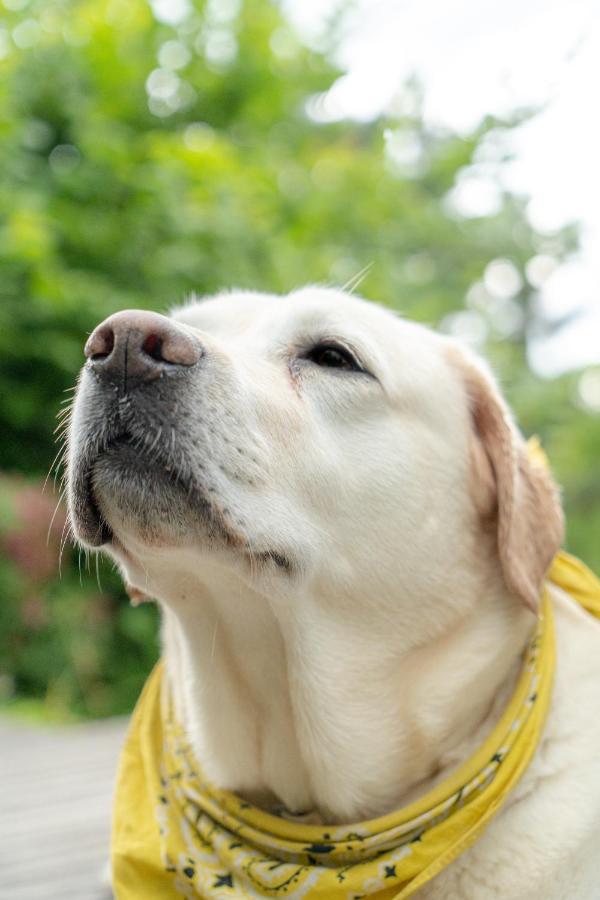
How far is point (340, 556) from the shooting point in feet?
6.56

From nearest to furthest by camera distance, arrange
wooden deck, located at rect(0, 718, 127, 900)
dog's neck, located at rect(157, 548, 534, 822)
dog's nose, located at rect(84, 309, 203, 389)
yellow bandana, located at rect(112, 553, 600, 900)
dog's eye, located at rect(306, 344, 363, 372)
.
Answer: dog's nose, located at rect(84, 309, 203, 389) → yellow bandana, located at rect(112, 553, 600, 900) → dog's neck, located at rect(157, 548, 534, 822) → dog's eye, located at rect(306, 344, 363, 372) → wooden deck, located at rect(0, 718, 127, 900)

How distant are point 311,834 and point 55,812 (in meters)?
1.91

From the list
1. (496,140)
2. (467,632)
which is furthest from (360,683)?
(496,140)

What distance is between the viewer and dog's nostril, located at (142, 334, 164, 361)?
1679 mm

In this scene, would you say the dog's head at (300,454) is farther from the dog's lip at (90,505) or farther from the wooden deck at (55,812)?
the wooden deck at (55,812)

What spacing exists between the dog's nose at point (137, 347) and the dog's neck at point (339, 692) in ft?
1.88

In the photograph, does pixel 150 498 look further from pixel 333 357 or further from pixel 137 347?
pixel 333 357

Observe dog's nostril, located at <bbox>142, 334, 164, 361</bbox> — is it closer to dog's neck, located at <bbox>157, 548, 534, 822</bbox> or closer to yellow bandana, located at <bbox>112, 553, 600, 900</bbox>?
dog's neck, located at <bbox>157, 548, 534, 822</bbox>

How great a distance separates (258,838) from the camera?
2072 mm

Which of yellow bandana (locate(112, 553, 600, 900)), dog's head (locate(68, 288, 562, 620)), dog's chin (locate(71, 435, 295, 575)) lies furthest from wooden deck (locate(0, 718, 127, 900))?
dog's chin (locate(71, 435, 295, 575))

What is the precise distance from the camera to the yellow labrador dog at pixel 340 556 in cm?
175

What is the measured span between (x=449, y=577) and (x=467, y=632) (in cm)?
15

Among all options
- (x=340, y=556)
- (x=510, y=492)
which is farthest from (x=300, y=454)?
(x=510, y=492)

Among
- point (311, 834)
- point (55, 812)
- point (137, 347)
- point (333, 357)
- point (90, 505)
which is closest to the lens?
point (137, 347)
